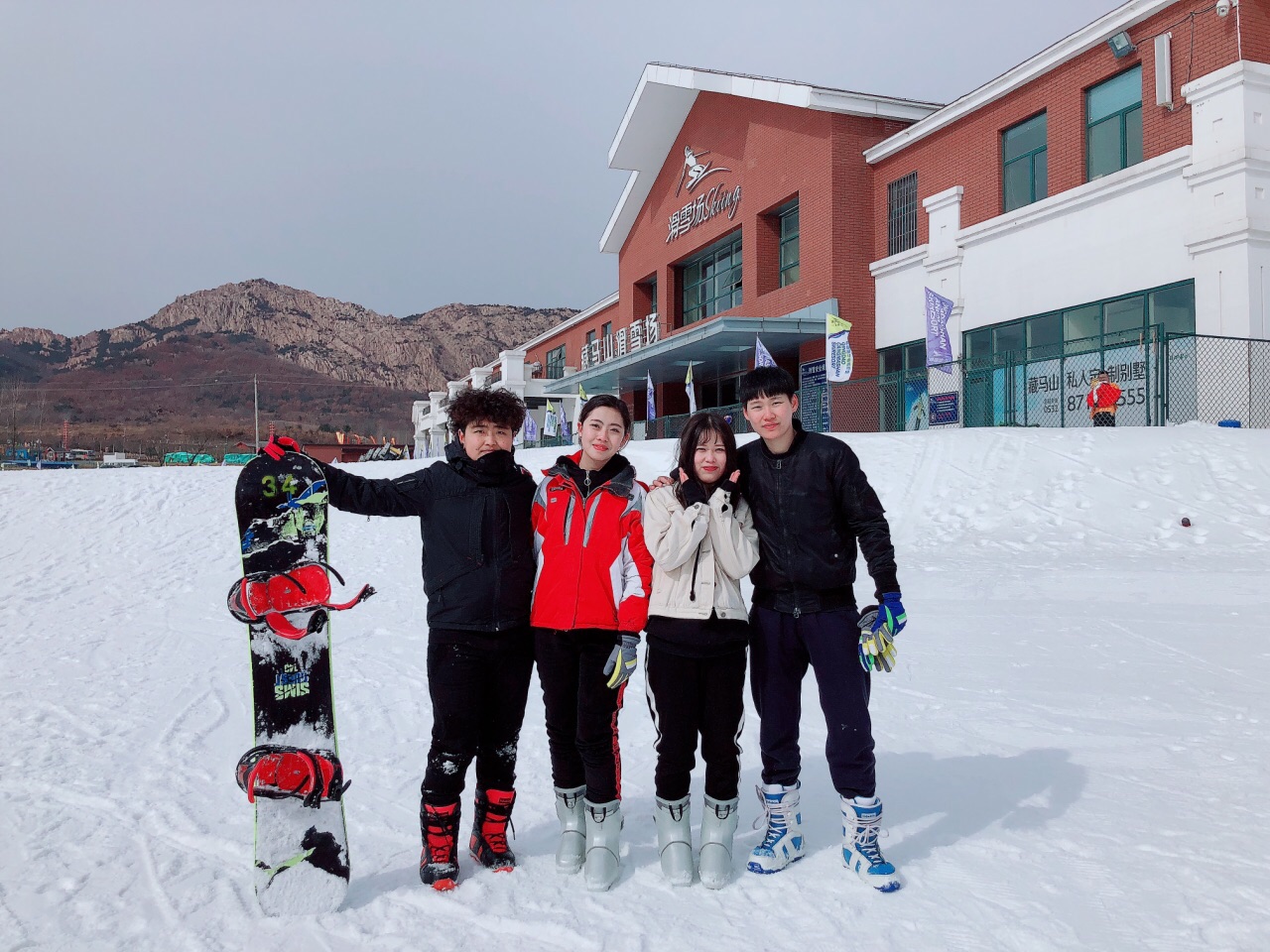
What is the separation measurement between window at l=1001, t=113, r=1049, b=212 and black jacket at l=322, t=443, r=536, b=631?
A: 17.0m

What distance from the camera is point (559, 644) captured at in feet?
9.93

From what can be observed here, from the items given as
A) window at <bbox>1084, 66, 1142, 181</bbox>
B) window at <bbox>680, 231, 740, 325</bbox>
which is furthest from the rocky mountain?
window at <bbox>1084, 66, 1142, 181</bbox>

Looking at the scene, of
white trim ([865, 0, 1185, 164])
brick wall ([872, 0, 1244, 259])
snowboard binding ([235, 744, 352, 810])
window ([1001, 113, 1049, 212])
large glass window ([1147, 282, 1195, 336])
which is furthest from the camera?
window ([1001, 113, 1049, 212])

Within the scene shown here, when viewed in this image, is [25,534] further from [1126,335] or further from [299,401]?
[299,401]

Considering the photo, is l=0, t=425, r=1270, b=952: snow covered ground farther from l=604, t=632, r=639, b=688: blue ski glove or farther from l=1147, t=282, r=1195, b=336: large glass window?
l=1147, t=282, r=1195, b=336: large glass window

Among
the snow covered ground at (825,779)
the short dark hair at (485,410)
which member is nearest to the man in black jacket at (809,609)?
the snow covered ground at (825,779)

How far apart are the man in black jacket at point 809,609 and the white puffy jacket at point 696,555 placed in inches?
6.5

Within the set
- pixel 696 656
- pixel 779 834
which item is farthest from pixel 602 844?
pixel 696 656

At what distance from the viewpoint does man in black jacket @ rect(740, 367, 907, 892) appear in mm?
3102

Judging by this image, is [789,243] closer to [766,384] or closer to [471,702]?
[766,384]

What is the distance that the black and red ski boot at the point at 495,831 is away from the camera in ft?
10.5

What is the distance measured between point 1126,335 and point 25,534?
18094 mm

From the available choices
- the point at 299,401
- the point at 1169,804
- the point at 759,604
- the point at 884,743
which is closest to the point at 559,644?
the point at 759,604

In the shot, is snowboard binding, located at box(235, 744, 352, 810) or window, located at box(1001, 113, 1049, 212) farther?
window, located at box(1001, 113, 1049, 212)
